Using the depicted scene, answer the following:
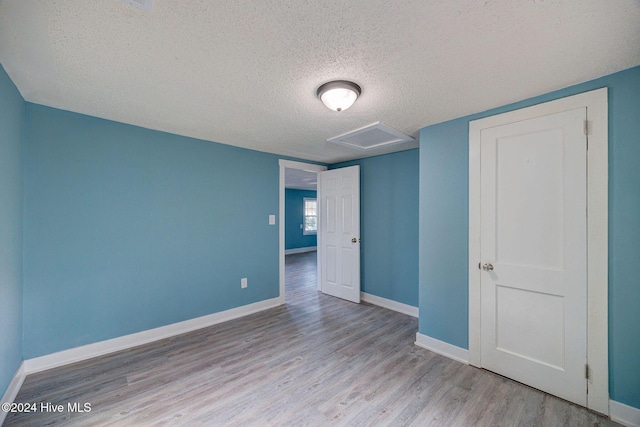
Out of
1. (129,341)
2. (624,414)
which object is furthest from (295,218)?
(624,414)

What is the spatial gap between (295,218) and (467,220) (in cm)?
714

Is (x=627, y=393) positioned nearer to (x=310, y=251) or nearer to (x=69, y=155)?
(x=69, y=155)

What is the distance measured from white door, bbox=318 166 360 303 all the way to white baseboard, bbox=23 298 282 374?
1341 mm

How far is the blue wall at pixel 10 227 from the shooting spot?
169 cm

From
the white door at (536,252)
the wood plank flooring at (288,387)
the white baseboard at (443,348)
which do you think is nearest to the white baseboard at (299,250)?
the wood plank flooring at (288,387)

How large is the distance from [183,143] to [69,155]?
1011 mm

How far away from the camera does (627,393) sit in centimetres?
165

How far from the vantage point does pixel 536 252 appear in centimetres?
200

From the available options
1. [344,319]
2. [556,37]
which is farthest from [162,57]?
[344,319]

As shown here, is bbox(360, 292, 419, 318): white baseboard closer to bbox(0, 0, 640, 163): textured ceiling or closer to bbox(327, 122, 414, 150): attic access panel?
bbox(327, 122, 414, 150): attic access panel

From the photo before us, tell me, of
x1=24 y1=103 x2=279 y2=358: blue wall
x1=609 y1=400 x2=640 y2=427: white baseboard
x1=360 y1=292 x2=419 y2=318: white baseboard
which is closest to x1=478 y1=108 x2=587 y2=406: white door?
x1=609 y1=400 x2=640 y2=427: white baseboard

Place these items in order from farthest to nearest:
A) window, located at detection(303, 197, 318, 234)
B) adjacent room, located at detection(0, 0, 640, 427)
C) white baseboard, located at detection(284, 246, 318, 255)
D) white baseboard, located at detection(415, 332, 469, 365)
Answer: window, located at detection(303, 197, 318, 234), white baseboard, located at detection(284, 246, 318, 255), white baseboard, located at detection(415, 332, 469, 365), adjacent room, located at detection(0, 0, 640, 427)

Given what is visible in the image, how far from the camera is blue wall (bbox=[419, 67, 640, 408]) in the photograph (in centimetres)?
164

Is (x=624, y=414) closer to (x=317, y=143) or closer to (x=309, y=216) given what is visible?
(x=317, y=143)
